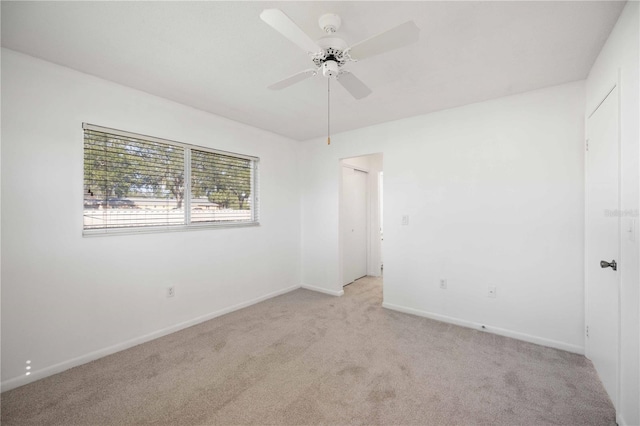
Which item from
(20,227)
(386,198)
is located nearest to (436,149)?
(386,198)

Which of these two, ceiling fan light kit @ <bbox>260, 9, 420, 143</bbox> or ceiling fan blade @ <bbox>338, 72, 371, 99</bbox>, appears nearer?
ceiling fan light kit @ <bbox>260, 9, 420, 143</bbox>

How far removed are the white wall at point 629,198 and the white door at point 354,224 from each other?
3.09m

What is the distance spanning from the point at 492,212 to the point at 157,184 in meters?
3.43

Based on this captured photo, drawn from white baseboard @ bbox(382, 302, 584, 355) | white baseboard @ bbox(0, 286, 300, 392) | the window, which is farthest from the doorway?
white baseboard @ bbox(0, 286, 300, 392)

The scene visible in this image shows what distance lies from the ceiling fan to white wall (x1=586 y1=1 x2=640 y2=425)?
122 centimetres

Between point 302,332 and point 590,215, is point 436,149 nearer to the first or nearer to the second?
point 590,215

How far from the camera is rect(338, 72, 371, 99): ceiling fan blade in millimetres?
1780

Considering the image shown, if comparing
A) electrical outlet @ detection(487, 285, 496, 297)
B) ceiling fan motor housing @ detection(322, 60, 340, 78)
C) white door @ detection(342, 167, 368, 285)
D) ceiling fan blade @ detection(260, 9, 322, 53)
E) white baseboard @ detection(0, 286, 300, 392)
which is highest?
ceiling fan blade @ detection(260, 9, 322, 53)

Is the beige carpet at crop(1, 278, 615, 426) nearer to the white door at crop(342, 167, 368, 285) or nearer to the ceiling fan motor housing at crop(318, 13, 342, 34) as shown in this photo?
the white door at crop(342, 167, 368, 285)

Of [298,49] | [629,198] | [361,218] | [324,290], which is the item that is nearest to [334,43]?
[298,49]

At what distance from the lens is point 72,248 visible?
88.6 inches

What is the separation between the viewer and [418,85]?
2.49 meters

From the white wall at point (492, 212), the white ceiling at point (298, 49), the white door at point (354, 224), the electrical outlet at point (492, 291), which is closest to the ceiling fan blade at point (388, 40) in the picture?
the white ceiling at point (298, 49)

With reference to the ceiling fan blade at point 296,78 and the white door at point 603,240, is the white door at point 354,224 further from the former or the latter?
the white door at point 603,240
